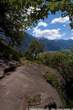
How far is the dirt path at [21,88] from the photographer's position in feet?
64.8

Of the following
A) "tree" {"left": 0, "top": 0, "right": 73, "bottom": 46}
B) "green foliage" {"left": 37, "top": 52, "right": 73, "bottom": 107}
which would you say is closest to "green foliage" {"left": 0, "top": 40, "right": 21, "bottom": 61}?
"tree" {"left": 0, "top": 0, "right": 73, "bottom": 46}

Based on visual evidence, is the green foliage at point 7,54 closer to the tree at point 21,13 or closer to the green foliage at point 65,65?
the tree at point 21,13

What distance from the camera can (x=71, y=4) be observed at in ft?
46.6

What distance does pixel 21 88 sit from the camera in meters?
21.1

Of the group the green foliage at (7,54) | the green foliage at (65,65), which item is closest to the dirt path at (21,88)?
the green foliage at (7,54)

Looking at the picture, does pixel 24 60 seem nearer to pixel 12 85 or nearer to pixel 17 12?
pixel 17 12

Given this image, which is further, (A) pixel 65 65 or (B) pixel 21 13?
(A) pixel 65 65

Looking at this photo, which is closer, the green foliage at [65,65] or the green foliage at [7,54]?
the green foliage at [7,54]

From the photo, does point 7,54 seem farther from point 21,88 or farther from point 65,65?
point 65,65

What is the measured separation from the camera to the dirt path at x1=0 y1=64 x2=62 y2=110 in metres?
19.8

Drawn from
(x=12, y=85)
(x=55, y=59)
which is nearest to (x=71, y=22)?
(x=12, y=85)

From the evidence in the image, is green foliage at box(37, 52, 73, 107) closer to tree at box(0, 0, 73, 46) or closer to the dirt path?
tree at box(0, 0, 73, 46)

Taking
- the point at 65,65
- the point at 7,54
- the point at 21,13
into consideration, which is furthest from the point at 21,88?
the point at 65,65

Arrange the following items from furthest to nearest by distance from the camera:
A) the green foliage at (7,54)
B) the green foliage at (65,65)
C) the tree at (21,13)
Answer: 1. the green foliage at (65,65)
2. the green foliage at (7,54)
3. the tree at (21,13)
